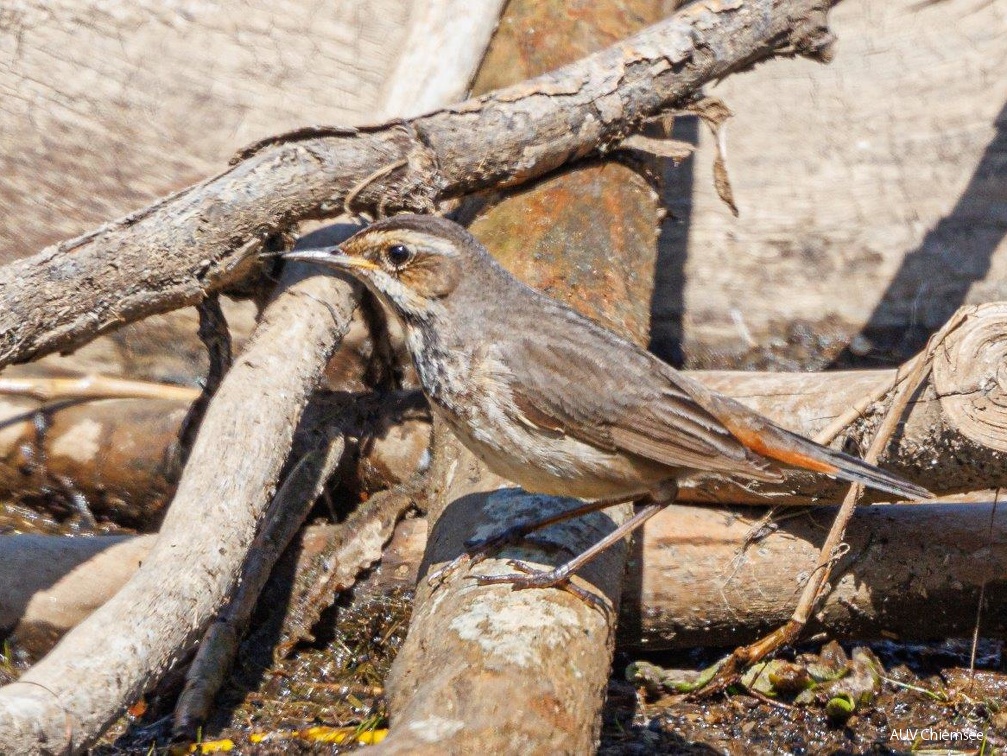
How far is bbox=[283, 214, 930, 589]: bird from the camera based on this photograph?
4.29 m

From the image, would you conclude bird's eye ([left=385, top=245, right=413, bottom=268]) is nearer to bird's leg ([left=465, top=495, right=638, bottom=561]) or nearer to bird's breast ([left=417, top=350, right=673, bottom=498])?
bird's breast ([left=417, top=350, right=673, bottom=498])

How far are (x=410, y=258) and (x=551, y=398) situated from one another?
81cm

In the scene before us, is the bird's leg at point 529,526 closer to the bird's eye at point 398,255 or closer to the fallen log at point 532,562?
the fallen log at point 532,562

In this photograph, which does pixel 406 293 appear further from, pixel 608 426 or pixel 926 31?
pixel 926 31

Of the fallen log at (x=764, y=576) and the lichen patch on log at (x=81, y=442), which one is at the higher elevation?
the fallen log at (x=764, y=576)

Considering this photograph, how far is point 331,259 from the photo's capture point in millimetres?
4660

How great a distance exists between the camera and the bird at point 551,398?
169 inches

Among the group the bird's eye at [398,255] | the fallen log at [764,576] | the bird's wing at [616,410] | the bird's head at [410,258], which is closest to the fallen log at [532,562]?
the bird's wing at [616,410]

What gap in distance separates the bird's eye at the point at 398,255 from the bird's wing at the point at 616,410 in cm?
52

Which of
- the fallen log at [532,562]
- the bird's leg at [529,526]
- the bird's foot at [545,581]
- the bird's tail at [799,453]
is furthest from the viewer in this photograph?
the bird's leg at [529,526]

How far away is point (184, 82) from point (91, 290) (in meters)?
2.73

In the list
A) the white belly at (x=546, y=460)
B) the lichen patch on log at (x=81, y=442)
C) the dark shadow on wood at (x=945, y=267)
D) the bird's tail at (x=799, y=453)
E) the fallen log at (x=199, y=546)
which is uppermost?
the dark shadow on wood at (x=945, y=267)

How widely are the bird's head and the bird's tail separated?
1.13m

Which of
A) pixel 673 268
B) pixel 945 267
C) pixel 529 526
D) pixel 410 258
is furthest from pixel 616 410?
pixel 945 267
